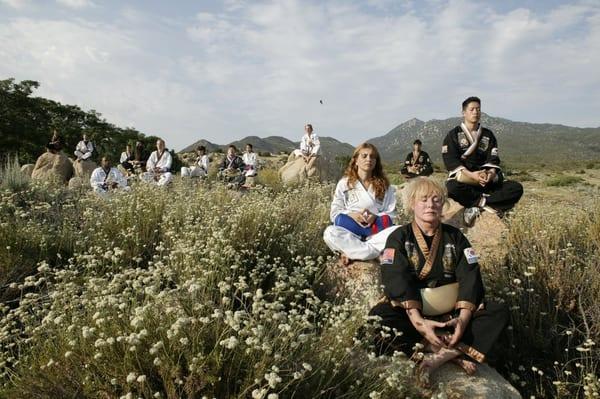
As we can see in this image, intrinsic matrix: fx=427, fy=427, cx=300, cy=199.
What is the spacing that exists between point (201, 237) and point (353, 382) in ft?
7.99

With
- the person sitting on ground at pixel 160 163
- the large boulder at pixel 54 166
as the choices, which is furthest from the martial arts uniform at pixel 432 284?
the large boulder at pixel 54 166

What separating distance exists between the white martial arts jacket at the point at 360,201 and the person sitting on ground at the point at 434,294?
159cm

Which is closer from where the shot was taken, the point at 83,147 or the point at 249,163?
the point at 249,163


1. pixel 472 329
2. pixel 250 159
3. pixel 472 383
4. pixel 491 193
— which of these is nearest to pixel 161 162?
pixel 250 159

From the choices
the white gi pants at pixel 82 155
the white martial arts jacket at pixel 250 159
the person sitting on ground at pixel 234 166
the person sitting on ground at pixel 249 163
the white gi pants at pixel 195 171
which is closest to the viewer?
the person sitting on ground at pixel 234 166

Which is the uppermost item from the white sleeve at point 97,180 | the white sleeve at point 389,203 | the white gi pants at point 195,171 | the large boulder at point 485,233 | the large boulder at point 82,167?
the large boulder at point 82,167

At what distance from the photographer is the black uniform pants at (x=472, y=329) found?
121 inches

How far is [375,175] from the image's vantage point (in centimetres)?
529

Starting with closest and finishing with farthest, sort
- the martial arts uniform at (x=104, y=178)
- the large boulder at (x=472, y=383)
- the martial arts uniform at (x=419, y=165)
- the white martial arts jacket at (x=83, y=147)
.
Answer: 1. the large boulder at (x=472, y=383)
2. the martial arts uniform at (x=104, y=178)
3. the martial arts uniform at (x=419, y=165)
4. the white martial arts jacket at (x=83, y=147)

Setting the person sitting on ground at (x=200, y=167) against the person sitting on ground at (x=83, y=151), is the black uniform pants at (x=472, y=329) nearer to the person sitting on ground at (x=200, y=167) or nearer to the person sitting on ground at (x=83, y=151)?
the person sitting on ground at (x=200, y=167)

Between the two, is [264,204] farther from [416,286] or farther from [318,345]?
[318,345]

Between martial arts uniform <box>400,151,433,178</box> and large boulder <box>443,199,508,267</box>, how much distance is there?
6050mm

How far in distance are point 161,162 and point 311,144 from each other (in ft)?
16.5

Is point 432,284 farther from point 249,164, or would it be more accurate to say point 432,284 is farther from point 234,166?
point 249,164
